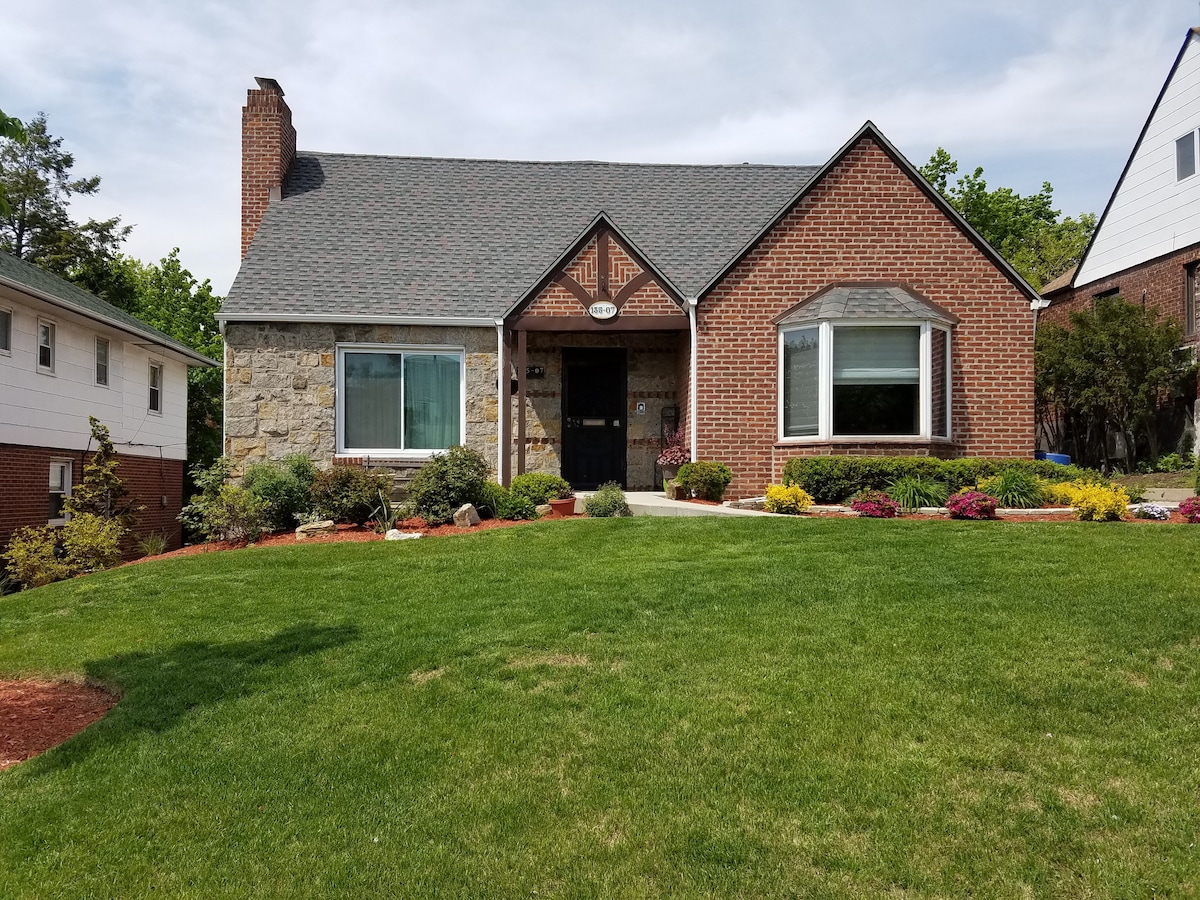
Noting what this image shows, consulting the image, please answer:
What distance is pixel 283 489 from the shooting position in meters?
13.1

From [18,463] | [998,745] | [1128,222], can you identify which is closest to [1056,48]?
[1128,222]

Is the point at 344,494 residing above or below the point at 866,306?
below

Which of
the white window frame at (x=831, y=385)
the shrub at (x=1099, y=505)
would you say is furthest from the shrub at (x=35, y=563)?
the shrub at (x=1099, y=505)

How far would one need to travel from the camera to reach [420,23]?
421 inches

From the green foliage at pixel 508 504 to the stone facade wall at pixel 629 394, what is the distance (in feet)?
8.15

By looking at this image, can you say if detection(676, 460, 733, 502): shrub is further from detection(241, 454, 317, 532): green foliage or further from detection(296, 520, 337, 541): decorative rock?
detection(241, 454, 317, 532): green foliage

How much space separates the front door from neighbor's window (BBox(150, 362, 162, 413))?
40.9 ft

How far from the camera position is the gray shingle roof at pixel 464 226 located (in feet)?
49.4

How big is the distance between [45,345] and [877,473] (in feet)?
52.8

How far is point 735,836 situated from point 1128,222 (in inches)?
867

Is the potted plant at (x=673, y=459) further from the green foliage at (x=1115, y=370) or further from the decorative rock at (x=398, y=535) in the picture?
the green foliage at (x=1115, y=370)

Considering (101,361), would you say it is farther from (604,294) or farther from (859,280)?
(859,280)

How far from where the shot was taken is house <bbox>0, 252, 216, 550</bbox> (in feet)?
50.8

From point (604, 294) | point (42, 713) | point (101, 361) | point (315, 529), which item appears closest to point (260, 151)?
point (101, 361)
